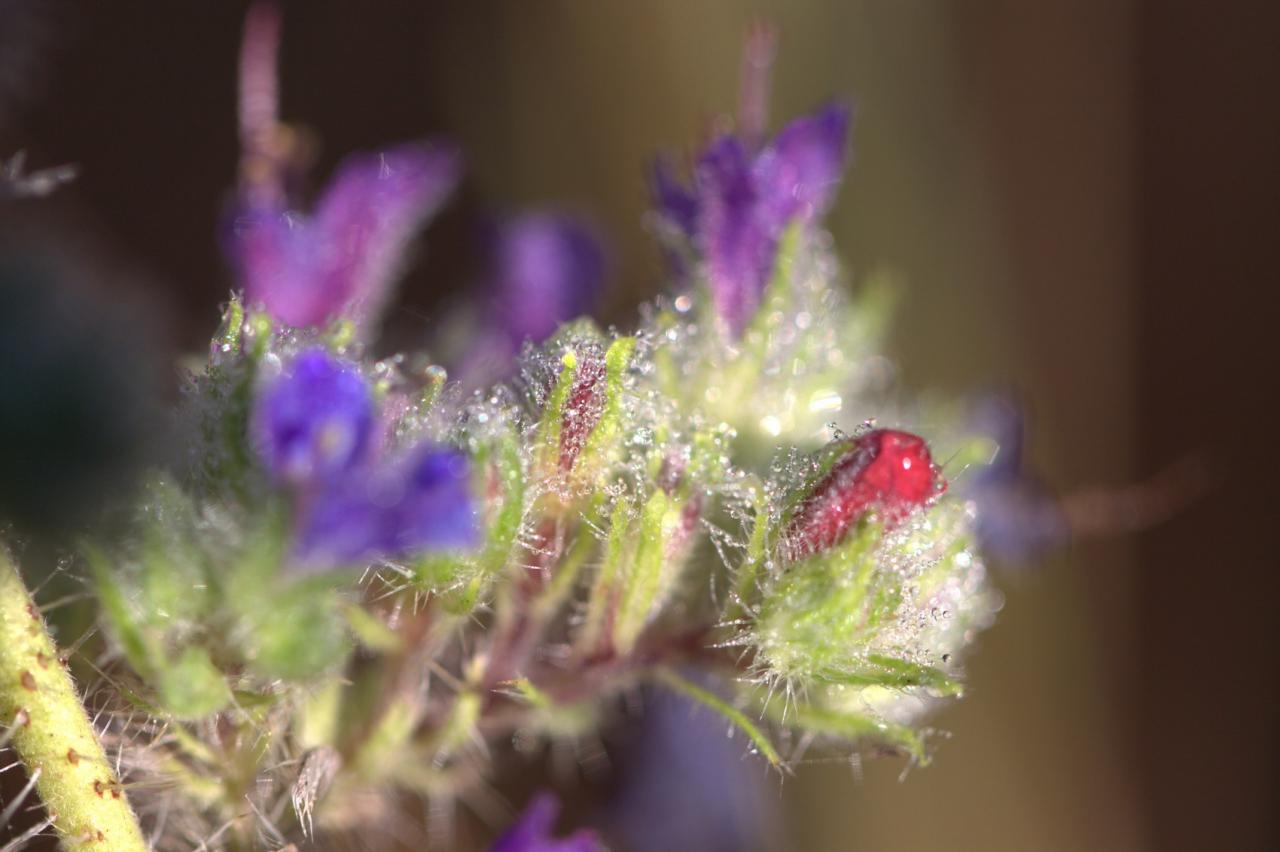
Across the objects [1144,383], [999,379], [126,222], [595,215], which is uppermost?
[1144,383]

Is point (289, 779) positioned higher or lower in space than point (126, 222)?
lower

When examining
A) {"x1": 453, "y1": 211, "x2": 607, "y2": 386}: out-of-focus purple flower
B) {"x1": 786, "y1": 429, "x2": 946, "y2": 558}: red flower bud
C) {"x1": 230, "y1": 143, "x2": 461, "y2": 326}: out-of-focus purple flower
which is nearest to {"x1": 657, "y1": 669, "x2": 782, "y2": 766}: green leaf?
{"x1": 786, "y1": 429, "x2": 946, "y2": 558}: red flower bud

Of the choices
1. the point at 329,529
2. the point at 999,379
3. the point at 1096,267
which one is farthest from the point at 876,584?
the point at 1096,267

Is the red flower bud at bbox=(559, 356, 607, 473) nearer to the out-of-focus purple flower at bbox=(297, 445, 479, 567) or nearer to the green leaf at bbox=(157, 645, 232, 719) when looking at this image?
the out-of-focus purple flower at bbox=(297, 445, 479, 567)

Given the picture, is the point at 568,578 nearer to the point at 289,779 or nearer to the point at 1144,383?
the point at 289,779

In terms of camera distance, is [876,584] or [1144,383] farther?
[1144,383]

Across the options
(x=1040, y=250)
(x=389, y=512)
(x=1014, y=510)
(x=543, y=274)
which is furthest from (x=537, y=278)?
(x=1040, y=250)
